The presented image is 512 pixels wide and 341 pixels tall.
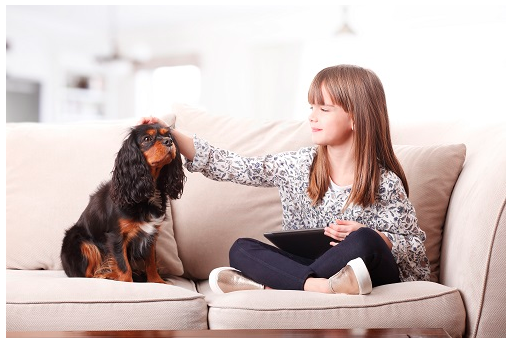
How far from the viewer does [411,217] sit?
73.4 inches

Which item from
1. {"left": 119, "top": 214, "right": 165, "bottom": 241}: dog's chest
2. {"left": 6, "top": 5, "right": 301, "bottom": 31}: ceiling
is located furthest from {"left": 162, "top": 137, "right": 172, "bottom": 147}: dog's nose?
{"left": 6, "top": 5, "right": 301, "bottom": 31}: ceiling

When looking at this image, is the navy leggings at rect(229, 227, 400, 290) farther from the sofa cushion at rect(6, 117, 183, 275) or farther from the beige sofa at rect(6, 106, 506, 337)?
the sofa cushion at rect(6, 117, 183, 275)

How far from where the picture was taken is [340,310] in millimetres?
1489

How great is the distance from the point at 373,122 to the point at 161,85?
7394 mm

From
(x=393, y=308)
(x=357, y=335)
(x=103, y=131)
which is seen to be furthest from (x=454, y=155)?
(x=103, y=131)

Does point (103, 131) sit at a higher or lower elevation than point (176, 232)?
higher

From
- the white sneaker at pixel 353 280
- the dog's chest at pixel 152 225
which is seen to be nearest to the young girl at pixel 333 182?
the white sneaker at pixel 353 280

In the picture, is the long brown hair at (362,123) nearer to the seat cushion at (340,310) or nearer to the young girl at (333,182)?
the young girl at (333,182)

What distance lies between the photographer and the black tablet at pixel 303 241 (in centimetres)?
179

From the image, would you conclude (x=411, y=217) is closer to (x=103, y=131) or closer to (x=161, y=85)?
(x=103, y=131)

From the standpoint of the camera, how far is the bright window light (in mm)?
8812

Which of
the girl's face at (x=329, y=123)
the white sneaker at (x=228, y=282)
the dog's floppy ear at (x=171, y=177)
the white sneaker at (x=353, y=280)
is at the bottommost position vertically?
the white sneaker at (x=228, y=282)

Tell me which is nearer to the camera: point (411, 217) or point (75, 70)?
point (411, 217)

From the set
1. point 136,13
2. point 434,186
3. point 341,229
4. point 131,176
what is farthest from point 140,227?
point 136,13
